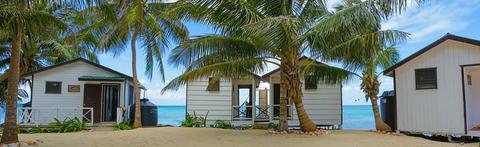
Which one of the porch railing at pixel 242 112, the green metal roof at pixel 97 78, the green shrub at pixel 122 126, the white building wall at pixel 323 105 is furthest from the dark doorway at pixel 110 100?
the white building wall at pixel 323 105

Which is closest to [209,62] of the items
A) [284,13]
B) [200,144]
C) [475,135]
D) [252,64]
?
[252,64]

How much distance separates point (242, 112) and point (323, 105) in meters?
3.57

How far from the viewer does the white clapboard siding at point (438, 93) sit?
12.7 metres

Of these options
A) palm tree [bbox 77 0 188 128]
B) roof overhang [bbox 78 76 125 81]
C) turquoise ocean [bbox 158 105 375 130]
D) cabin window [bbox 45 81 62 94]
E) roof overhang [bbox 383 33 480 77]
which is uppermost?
palm tree [bbox 77 0 188 128]

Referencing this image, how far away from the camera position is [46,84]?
18328mm

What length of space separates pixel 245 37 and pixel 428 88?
5.88 m

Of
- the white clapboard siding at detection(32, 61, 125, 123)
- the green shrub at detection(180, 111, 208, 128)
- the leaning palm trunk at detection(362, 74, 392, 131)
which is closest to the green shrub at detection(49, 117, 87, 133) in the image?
the white clapboard siding at detection(32, 61, 125, 123)

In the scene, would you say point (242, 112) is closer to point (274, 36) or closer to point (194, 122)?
point (194, 122)

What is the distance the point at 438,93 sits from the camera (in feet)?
42.9

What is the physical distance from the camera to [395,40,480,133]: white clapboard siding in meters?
12.7

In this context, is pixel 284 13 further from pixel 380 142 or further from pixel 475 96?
pixel 475 96

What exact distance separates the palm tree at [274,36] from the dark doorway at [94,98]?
6134 mm

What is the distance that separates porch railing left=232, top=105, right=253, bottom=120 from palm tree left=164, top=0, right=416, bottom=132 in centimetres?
514

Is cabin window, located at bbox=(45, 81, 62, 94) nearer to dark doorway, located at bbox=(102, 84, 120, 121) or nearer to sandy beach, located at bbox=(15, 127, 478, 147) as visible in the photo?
dark doorway, located at bbox=(102, 84, 120, 121)
